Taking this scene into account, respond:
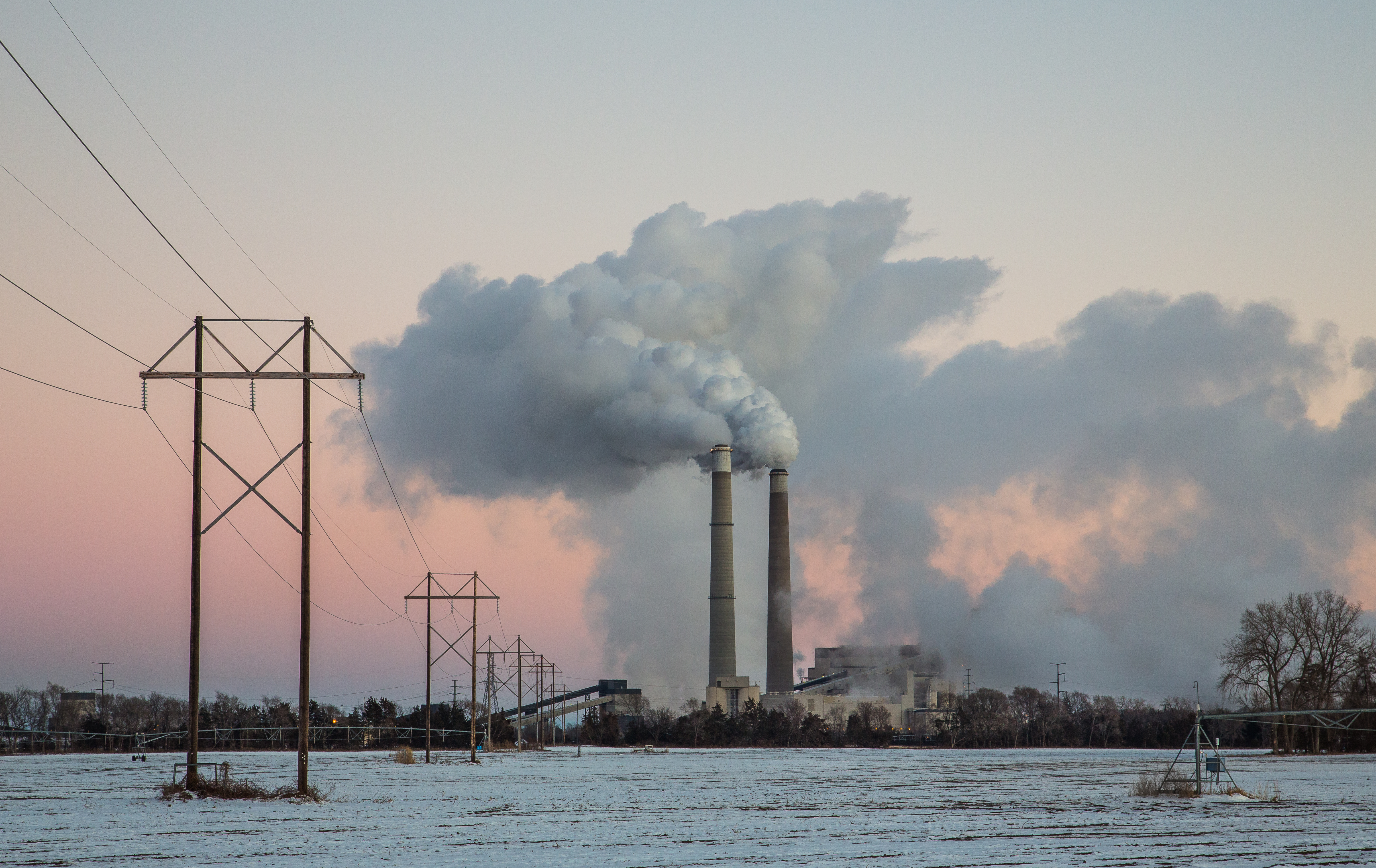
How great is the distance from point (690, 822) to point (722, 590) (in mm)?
77529

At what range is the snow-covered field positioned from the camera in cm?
1869

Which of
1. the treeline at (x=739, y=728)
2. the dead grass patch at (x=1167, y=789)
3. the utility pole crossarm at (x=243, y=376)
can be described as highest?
the utility pole crossarm at (x=243, y=376)

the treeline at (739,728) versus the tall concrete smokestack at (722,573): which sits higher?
the tall concrete smokestack at (722,573)

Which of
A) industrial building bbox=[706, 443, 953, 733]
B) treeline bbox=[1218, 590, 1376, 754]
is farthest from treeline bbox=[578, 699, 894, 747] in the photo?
treeline bbox=[1218, 590, 1376, 754]

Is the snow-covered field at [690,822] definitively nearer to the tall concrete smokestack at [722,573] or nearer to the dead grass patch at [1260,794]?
the dead grass patch at [1260,794]

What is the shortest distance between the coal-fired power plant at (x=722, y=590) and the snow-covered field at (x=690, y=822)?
155ft

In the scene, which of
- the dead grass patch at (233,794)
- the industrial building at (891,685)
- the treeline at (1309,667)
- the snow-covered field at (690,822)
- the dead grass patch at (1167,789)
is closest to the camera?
the snow-covered field at (690,822)

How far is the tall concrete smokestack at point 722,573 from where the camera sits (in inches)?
3861

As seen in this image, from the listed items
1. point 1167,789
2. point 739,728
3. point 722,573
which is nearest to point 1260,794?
point 1167,789

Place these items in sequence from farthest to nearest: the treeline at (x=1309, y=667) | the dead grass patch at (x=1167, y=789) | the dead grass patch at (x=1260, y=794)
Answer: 1. the treeline at (x=1309, y=667)
2. the dead grass patch at (x=1167, y=789)
3. the dead grass patch at (x=1260, y=794)

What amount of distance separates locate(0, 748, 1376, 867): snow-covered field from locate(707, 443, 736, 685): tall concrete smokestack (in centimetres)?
4717

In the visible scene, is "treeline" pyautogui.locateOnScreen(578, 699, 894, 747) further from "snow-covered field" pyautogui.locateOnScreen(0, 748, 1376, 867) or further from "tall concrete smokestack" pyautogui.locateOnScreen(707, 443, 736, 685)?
"snow-covered field" pyautogui.locateOnScreen(0, 748, 1376, 867)

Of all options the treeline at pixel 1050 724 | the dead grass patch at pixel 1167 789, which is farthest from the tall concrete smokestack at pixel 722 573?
the dead grass patch at pixel 1167 789

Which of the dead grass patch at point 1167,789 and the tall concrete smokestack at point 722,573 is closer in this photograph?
the dead grass patch at point 1167,789
